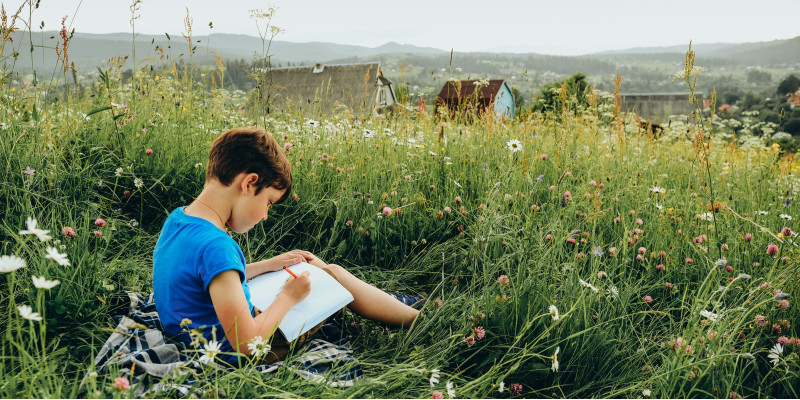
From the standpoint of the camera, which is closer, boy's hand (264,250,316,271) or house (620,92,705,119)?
boy's hand (264,250,316,271)

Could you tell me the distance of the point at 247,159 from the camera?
193 cm

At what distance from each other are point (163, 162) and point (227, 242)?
5.76ft

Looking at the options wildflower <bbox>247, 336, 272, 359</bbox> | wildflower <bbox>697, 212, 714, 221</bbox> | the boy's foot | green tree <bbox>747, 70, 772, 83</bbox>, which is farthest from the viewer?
green tree <bbox>747, 70, 772, 83</bbox>

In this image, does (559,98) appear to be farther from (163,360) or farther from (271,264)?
(163,360)

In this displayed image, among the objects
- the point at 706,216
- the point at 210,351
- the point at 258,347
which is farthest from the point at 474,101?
the point at 210,351

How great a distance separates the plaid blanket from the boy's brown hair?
2.03 feet

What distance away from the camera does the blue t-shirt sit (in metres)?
1.75

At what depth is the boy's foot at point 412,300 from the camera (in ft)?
8.29

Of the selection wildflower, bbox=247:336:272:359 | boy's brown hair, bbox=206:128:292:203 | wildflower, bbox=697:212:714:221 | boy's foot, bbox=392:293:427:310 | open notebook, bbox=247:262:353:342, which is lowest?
boy's foot, bbox=392:293:427:310

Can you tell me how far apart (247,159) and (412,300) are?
4.00 feet

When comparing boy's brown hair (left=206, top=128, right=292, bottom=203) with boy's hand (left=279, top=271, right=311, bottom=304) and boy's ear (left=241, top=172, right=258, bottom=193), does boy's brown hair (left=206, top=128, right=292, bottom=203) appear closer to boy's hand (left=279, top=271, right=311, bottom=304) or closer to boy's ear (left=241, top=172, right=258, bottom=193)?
boy's ear (left=241, top=172, right=258, bottom=193)

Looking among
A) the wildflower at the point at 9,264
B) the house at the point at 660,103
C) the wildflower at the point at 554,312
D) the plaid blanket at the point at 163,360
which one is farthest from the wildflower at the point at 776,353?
the house at the point at 660,103

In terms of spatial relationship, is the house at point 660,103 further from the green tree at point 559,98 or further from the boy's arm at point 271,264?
the boy's arm at point 271,264

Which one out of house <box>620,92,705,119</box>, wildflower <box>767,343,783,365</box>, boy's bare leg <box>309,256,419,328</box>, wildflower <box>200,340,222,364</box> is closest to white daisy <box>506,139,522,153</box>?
boy's bare leg <box>309,256,419,328</box>
